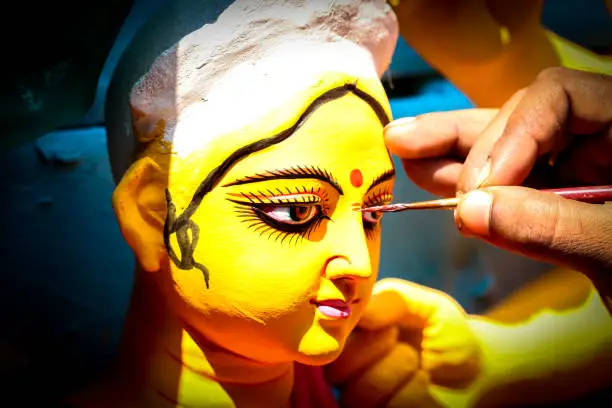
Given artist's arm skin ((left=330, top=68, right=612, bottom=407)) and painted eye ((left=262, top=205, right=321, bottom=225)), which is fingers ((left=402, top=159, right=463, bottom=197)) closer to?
artist's arm skin ((left=330, top=68, right=612, bottom=407))

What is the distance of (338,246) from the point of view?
0.95 m

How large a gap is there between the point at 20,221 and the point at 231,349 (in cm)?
64

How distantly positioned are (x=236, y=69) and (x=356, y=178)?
0.27 m

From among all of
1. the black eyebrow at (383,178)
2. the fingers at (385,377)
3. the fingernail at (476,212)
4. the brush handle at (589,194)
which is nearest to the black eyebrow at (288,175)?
the black eyebrow at (383,178)

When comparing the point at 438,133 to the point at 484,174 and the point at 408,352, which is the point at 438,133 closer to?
the point at 484,174

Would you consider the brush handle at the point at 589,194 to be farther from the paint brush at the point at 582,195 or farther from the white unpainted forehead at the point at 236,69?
the white unpainted forehead at the point at 236,69

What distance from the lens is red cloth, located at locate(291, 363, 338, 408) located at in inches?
49.1

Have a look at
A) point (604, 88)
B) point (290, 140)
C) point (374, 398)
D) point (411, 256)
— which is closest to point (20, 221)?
point (290, 140)

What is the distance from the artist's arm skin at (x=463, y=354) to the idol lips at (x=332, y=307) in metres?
0.34

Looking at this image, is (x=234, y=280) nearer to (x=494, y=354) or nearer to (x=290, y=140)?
(x=290, y=140)

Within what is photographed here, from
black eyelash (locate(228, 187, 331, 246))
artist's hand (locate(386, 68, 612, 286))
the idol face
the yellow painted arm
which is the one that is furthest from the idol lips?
the yellow painted arm

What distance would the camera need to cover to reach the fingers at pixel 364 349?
1.33 meters

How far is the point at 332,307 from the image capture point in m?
0.97

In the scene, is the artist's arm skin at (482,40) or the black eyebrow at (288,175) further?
the artist's arm skin at (482,40)
